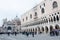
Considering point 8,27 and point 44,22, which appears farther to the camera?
point 8,27

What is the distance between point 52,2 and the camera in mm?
42562

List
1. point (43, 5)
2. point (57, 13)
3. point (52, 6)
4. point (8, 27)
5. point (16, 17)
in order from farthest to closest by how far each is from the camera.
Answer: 1. point (16, 17)
2. point (8, 27)
3. point (43, 5)
4. point (52, 6)
5. point (57, 13)

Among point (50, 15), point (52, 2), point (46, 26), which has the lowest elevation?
point (46, 26)

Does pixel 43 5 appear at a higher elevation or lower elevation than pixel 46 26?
higher

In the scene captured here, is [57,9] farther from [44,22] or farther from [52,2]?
[44,22]

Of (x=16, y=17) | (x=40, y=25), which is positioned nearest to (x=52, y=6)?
(x=40, y=25)

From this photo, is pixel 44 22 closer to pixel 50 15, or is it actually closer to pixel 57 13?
pixel 50 15

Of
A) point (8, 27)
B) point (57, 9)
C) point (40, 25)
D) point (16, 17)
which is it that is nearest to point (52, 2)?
point (57, 9)

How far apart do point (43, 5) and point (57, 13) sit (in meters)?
10.8

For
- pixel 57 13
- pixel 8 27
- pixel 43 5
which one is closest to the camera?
pixel 57 13

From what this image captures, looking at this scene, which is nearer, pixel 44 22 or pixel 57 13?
pixel 57 13

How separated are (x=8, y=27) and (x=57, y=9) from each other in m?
47.8

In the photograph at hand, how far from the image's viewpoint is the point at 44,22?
155ft

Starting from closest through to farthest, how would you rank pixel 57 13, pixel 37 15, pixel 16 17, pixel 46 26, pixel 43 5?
1. pixel 57 13
2. pixel 46 26
3. pixel 43 5
4. pixel 37 15
5. pixel 16 17
